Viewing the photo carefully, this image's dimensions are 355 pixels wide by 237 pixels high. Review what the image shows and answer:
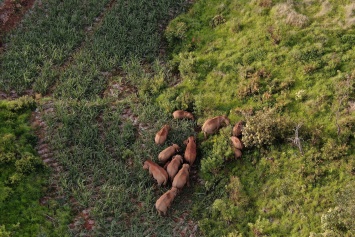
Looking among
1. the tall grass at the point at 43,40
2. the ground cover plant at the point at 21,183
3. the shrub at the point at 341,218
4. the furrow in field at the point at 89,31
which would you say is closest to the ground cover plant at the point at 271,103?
the shrub at the point at 341,218

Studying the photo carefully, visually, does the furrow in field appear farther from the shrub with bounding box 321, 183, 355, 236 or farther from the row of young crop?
the shrub with bounding box 321, 183, 355, 236

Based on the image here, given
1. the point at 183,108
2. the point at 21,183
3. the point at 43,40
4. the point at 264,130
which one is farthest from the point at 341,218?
the point at 43,40

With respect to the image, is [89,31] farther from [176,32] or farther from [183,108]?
[183,108]

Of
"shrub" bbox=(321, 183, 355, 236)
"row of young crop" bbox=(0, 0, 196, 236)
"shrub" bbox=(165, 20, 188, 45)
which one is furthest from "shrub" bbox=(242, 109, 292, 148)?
"shrub" bbox=(165, 20, 188, 45)

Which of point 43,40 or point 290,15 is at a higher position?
point 43,40

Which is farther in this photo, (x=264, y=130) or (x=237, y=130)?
(x=237, y=130)

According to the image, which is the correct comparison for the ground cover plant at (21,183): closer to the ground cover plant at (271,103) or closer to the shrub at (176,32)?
the ground cover plant at (271,103)
